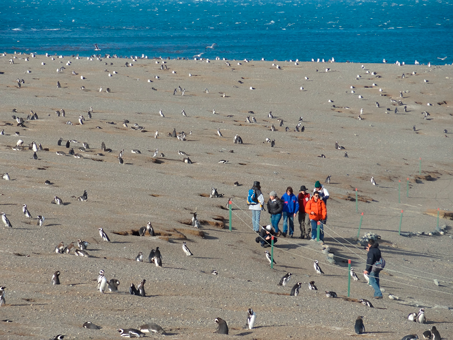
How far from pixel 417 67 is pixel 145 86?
21173 millimetres

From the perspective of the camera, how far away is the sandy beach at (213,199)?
10.4 meters

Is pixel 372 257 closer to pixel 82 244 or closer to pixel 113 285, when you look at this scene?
pixel 113 285

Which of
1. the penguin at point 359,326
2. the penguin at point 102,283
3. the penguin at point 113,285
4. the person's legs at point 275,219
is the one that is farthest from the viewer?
the person's legs at point 275,219

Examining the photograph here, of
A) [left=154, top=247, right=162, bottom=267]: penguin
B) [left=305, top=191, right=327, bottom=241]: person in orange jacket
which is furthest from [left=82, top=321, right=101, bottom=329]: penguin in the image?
[left=305, top=191, right=327, bottom=241]: person in orange jacket

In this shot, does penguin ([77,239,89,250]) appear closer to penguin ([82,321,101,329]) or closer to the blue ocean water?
penguin ([82,321,101,329])

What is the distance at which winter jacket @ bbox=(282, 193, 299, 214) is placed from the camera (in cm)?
1568

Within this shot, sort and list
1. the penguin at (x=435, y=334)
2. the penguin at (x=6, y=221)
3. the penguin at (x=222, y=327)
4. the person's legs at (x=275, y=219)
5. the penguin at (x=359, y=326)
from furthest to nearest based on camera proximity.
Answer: the person's legs at (x=275, y=219), the penguin at (x=6, y=221), the penguin at (x=435, y=334), the penguin at (x=359, y=326), the penguin at (x=222, y=327)

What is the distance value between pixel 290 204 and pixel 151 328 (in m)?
7.19

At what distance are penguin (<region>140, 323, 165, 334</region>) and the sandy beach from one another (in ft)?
0.60

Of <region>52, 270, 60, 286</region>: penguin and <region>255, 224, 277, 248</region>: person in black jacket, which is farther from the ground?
<region>52, 270, 60, 286</region>: penguin

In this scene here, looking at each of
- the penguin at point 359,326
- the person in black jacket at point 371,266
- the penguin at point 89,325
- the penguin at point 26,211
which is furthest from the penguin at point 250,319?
the penguin at point 26,211

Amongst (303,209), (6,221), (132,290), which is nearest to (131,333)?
(132,290)

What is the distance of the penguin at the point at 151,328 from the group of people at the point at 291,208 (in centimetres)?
609

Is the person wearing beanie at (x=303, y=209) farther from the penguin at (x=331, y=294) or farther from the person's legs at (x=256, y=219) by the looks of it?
the penguin at (x=331, y=294)
